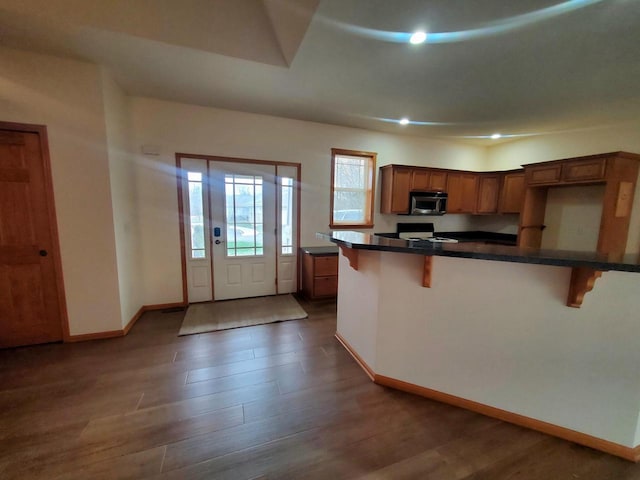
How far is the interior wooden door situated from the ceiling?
96 centimetres

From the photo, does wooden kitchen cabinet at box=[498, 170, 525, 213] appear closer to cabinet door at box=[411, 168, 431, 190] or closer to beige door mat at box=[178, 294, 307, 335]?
cabinet door at box=[411, 168, 431, 190]

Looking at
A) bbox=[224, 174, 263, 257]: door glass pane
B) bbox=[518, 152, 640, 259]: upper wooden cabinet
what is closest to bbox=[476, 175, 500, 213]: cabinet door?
bbox=[518, 152, 640, 259]: upper wooden cabinet

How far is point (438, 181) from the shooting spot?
4.76 meters

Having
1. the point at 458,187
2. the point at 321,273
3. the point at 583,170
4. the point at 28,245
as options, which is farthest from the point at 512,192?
the point at 28,245

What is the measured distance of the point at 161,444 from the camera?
1544mm

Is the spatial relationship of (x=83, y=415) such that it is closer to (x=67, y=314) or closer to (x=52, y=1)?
(x=67, y=314)

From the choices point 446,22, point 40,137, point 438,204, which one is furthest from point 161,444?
point 438,204

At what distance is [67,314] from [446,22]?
4.39 m

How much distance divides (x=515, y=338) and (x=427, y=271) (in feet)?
2.35

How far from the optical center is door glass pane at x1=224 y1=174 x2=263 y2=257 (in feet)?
12.5

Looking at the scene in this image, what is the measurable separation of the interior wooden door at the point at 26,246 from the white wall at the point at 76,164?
0.37 ft

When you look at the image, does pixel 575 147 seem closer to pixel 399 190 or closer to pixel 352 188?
pixel 399 190

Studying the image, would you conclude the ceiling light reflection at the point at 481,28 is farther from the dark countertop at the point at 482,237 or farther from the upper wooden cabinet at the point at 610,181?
the dark countertop at the point at 482,237

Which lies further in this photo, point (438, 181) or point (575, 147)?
point (438, 181)
